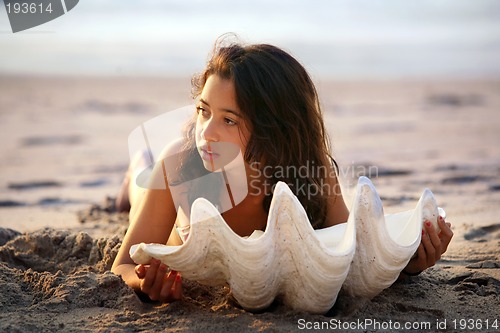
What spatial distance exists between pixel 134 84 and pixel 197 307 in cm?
1751

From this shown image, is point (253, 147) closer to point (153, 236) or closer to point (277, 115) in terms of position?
point (277, 115)

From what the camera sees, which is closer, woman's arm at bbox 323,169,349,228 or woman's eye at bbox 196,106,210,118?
woman's eye at bbox 196,106,210,118

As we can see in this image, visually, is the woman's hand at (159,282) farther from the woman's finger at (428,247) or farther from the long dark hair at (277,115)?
the woman's finger at (428,247)

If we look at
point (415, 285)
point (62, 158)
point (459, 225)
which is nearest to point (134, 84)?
point (62, 158)

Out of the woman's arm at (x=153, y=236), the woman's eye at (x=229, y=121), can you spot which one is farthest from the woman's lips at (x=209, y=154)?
the woman's arm at (x=153, y=236)

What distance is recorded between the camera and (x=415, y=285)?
3545mm

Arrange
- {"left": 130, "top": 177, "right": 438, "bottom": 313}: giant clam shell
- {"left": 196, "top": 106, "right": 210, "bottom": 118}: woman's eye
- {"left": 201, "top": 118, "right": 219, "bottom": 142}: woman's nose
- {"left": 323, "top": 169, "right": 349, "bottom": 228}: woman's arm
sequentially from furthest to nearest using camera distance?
1. {"left": 323, "top": 169, "right": 349, "bottom": 228}: woman's arm
2. {"left": 196, "top": 106, "right": 210, "bottom": 118}: woman's eye
3. {"left": 201, "top": 118, "right": 219, "bottom": 142}: woman's nose
4. {"left": 130, "top": 177, "right": 438, "bottom": 313}: giant clam shell

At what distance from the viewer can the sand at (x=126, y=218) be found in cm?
304

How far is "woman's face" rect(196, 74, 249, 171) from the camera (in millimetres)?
3447

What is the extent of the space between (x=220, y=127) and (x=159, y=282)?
2.83 ft

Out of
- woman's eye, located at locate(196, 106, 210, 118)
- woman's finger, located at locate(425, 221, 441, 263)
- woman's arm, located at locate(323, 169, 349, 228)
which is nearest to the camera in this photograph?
woman's finger, located at locate(425, 221, 441, 263)

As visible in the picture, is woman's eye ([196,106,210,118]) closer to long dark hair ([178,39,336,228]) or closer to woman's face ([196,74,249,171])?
woman's face ([196,74,249,171])

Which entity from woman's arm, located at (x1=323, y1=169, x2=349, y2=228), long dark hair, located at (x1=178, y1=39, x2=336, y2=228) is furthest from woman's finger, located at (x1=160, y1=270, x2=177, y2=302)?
woman's arm, located at (x1=323, y1=169, x2=349, y2=228)

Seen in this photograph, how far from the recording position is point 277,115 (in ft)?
12.0
